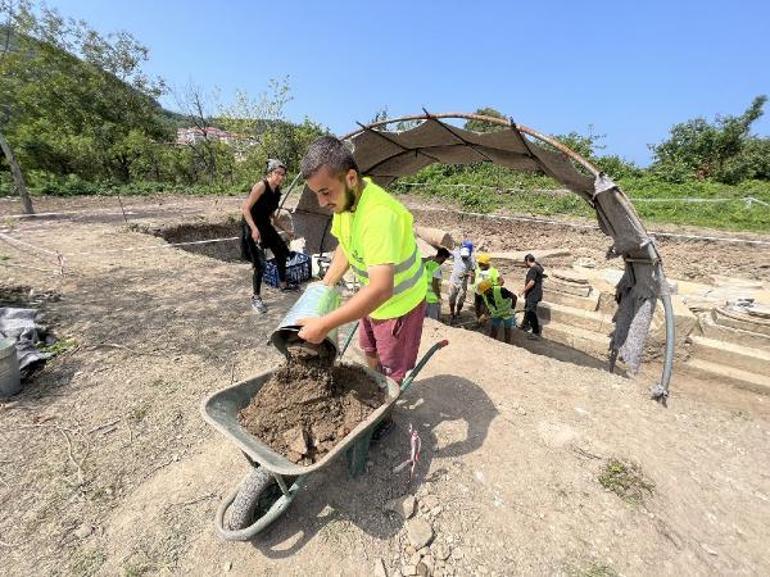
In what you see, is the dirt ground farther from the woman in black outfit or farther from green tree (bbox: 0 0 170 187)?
green tree (bbox: 0 0 170 187)

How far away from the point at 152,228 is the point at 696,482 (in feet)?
37.8

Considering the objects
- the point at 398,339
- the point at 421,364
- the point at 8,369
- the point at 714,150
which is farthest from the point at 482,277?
the point at 714,150

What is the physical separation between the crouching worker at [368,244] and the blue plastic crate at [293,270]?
167 inches

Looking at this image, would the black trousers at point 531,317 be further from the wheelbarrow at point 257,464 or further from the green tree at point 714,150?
the green tree at point 714,150

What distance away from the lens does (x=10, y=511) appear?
246 centimetres

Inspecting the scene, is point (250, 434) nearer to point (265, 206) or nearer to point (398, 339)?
point (398, 339)

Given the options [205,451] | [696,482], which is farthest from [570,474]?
[205,451]

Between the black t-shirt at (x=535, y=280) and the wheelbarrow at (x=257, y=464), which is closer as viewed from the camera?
the wheelbarrow at (x=257, y=464)

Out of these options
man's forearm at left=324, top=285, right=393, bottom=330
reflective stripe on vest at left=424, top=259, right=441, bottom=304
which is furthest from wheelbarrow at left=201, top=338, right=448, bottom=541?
reflective stripe on vest at left=424, top=259, right=441, bottom=304

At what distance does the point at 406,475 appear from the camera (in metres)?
2.75

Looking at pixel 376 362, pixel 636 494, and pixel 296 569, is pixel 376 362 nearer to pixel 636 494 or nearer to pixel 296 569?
pixel 296 569

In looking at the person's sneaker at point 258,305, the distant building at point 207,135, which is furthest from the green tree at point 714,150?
the distant building at point 207,135

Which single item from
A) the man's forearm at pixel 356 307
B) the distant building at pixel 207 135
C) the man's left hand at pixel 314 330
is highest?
the distant building at pixel 207 135

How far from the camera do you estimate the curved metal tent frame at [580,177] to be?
3375mm
